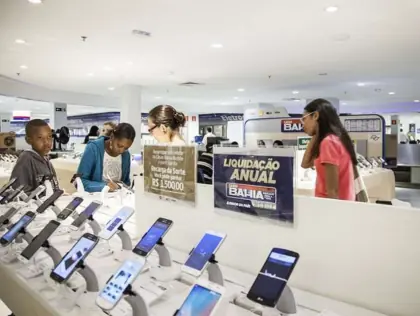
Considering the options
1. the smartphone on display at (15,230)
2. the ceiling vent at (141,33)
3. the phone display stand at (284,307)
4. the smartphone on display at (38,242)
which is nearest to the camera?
the phone display stand at (284,307)

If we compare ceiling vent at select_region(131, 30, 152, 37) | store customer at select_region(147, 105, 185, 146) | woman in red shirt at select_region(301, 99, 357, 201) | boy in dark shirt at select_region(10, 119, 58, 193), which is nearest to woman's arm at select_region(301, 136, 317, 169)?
woman in red shirt at select_region(301, 99, 357, 201)

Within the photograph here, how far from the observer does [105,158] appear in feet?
9.18

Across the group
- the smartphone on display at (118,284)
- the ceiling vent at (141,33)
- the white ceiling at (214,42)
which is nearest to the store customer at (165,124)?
the smartphone on display at (118,284)

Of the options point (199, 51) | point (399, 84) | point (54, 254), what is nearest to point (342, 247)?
point (54, 254)

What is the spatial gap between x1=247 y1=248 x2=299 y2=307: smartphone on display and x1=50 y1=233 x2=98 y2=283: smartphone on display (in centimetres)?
53

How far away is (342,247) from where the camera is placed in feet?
3.51

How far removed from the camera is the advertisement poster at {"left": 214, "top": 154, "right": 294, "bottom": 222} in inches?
44.7

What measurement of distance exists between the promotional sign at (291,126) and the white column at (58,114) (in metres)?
8.06

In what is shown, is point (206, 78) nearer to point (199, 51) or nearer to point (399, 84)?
point (199, 51)

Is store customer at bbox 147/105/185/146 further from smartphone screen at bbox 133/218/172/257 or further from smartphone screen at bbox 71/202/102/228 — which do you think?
smartphone screen at bbox 133/218/172/257

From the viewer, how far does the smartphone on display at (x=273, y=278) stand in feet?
2.86

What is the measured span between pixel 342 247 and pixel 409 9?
4086mm

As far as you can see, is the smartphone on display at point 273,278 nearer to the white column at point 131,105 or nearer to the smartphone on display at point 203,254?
the smartphone on display at point 203,254

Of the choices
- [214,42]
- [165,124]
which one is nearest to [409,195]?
[214,42]
